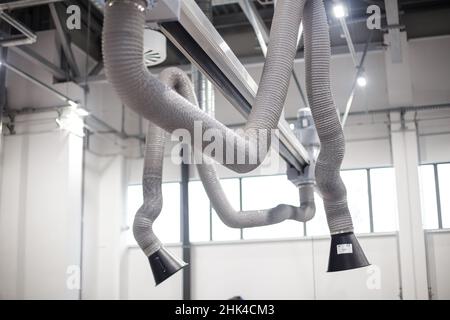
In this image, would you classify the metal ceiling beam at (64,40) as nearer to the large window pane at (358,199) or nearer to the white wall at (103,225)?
the white wall at (103,225)

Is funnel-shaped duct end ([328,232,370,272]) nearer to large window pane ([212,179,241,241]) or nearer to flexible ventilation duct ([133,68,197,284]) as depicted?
flexible ventilation duct ([133,68,197,284])

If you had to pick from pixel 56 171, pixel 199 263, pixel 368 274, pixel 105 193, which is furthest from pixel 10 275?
pixel 368 274

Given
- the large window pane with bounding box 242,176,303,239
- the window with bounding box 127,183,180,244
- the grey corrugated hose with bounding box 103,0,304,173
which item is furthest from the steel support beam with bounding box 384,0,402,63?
the grey corrugated hose with bounding box 103,0,304,173

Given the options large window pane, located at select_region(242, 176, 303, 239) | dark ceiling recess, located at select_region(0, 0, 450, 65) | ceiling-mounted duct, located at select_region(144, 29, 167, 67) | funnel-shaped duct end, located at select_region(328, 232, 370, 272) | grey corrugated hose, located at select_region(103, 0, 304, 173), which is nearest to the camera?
grey corrugated hose, located at select_region(103, 0, 304, 173)

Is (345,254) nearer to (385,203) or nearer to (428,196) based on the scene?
(385,203)

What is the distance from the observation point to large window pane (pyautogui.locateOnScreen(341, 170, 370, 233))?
10.5 m

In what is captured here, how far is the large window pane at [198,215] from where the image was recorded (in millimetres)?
11492

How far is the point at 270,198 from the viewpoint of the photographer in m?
11.2

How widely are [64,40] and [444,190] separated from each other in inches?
292

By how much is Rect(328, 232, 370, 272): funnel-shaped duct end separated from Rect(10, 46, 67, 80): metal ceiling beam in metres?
7.50

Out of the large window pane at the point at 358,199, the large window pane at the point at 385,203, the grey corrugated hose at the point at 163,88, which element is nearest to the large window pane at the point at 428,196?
the large window pane at the point at 385,203

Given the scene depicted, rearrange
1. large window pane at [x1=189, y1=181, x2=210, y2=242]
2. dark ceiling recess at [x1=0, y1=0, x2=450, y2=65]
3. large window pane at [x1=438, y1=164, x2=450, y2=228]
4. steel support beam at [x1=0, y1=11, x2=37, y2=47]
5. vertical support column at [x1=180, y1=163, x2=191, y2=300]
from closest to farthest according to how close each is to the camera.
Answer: steel support beam at [x1=0, y1=11, x2=37, y2=47], dark ceiling recess at [x1=0, y1=0, x2=450, y2=65], large window pane at [x1=438, y1=164, x2=450, y2=228], vertical support column at [x1=180, y1=163, x2=191, y2=300], large window pane at [x1=189, y1=181, x2=210, y2=242]

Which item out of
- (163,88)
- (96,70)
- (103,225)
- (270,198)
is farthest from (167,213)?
(163,88)

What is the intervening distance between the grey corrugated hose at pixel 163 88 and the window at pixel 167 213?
9.84m
